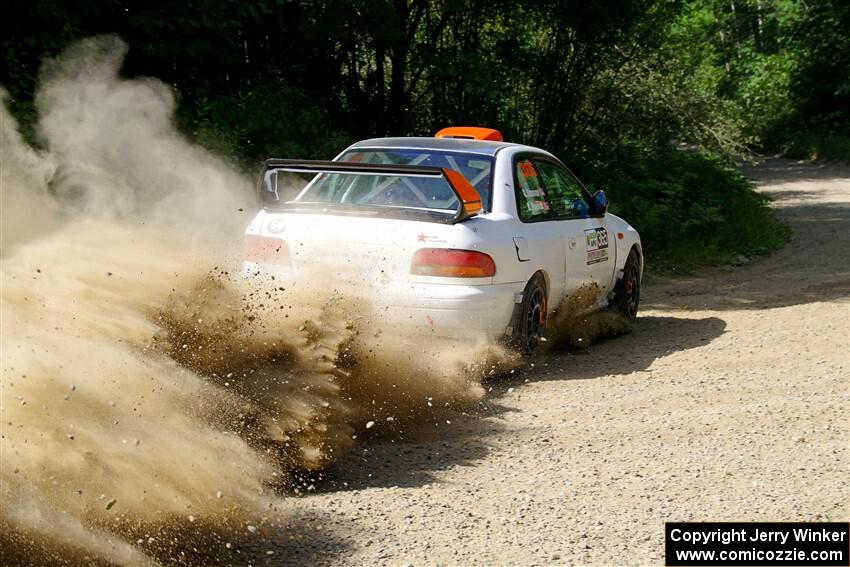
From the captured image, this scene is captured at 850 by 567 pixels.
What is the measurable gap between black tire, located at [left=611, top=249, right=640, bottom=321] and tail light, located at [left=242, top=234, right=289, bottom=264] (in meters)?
3.65

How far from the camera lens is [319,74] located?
16703 millimetres

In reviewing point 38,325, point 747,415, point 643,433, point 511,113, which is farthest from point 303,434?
point 511,113

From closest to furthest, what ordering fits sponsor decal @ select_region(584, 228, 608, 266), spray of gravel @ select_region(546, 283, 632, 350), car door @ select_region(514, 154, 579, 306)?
car door @ select_region(514, 154, 579, 306)
spray of gravel @ select_region(546, 283, 632, 350)
sponsor decal @ select_region(584, 228, 608, 266)

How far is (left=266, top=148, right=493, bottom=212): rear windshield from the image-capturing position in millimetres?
7758

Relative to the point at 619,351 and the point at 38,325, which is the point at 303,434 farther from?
the point at 619,351

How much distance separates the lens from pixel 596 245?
930 centimetres

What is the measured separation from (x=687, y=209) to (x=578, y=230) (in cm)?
874

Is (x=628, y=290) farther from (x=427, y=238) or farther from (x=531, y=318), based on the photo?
(x=427, y=238)

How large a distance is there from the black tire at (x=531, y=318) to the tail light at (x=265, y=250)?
66.0 inches

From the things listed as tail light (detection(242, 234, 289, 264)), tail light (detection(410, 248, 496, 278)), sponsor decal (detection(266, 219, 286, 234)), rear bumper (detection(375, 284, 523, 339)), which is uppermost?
sponsor decal (detection(266, 219, 286, 234))

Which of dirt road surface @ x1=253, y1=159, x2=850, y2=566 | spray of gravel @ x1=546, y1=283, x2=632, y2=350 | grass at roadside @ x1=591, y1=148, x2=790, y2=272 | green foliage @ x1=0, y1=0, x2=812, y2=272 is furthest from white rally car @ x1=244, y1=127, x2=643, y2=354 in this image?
grass at roadside @ x1=591, y1=148, x2=790, y2=272

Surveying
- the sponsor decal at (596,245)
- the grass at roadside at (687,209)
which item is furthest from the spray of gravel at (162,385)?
the grass at roadside at (687,209)

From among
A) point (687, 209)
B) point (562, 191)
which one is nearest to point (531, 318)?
point (562, 191)

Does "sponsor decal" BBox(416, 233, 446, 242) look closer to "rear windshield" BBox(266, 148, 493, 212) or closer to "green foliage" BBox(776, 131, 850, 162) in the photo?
"rear windshield" BBox(266, 148, 493, 212)
